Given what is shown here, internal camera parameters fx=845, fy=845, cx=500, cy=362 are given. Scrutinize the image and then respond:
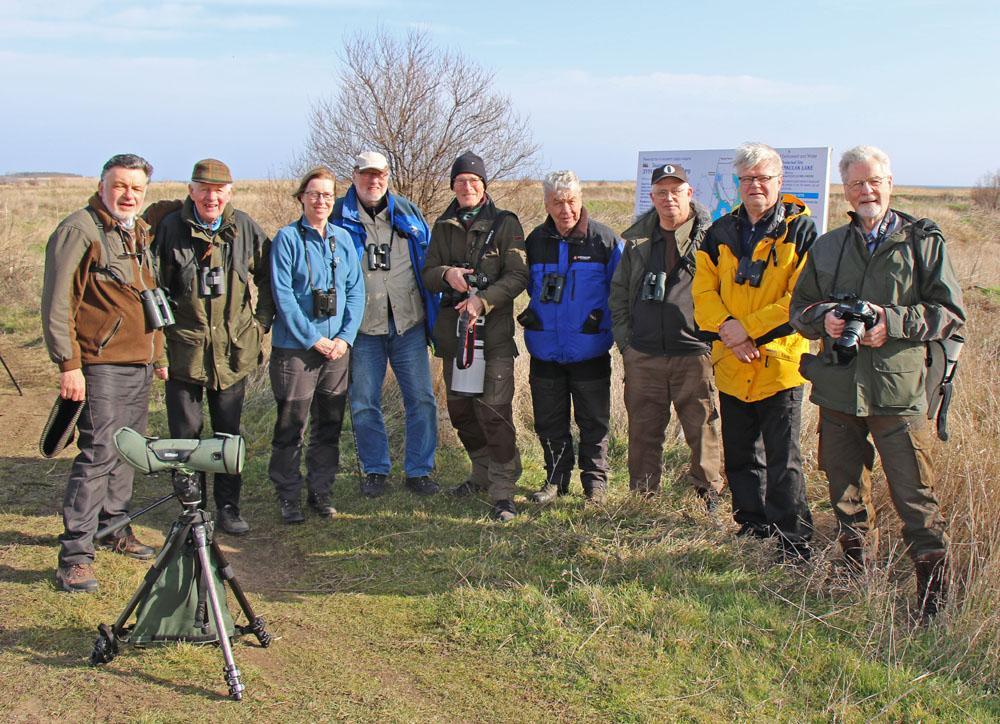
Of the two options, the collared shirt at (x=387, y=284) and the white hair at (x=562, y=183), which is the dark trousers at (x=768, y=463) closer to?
the white hair at (x=562, y=183)

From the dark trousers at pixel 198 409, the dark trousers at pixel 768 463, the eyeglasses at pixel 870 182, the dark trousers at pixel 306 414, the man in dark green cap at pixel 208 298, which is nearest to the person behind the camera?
the eyeglasses at pixel 870 182

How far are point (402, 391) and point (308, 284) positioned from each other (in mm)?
1140

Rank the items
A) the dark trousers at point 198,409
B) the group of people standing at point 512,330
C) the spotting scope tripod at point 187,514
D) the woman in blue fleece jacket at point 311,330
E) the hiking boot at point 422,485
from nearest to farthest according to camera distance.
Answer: the spotting scope tripod at point 187,514 < the group of people standing at point 512,330 < the dark trousers at point 198,409 < the woman in blue fleece jacket at point 311,330 < the hiking boot at point 422,485

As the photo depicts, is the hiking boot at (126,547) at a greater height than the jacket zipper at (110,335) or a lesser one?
lesser

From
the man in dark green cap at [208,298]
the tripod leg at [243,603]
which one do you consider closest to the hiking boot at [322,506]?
the man in dark green cap at [208,298]

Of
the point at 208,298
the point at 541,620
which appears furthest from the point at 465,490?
the point at 208,298

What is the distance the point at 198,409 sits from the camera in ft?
17.4

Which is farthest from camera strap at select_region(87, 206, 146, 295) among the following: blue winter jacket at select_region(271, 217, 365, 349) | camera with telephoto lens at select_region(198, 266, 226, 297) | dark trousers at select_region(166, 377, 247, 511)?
blue winter jacket at select_region(271, 217, 365, 349)

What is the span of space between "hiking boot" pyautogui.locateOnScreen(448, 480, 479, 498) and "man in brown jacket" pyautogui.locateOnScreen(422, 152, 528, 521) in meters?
0.36

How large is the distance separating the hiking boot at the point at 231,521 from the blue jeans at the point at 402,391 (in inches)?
39.4

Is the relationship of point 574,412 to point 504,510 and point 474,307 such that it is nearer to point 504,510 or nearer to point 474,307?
point 504,510

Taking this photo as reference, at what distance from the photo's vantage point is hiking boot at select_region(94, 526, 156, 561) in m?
5.02

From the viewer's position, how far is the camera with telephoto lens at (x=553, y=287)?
5477 millimetres

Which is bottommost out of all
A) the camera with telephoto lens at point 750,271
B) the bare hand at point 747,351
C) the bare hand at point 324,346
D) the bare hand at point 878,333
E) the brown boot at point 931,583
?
the brown boot at point 931,583
